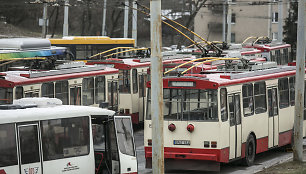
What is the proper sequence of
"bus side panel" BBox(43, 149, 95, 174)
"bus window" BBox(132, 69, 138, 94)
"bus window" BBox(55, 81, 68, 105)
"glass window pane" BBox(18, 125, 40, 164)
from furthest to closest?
"bus window" BBox(132, 69, 138, 94) < "bus window" BBox(55, 81, 68, 105) < "bus side panel" BBox(43, 149, 95, 174) < "glass window pane" BBox(18, 125, 40, 164)

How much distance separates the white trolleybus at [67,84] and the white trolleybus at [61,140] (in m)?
6.56

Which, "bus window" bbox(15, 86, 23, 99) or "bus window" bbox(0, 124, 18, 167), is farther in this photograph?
"bus window" bbox(15, 86, 23, 99)

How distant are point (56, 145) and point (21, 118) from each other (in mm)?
947

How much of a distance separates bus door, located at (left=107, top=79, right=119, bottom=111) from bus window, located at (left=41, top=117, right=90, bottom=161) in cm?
1180

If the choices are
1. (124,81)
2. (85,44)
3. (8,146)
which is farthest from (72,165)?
(85,44)

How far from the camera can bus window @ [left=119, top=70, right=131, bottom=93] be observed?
2703cm

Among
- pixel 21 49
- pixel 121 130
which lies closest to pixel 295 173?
pixel 121 130

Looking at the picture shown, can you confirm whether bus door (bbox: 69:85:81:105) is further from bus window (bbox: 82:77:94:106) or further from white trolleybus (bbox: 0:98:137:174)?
white trolleybus (bbox: 0:98:137:174)

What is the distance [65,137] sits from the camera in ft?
44.0

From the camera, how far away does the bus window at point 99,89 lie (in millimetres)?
24703

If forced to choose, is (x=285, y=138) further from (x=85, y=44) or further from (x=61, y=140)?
(x=85, y=44)

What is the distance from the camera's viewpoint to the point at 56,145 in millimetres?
13172

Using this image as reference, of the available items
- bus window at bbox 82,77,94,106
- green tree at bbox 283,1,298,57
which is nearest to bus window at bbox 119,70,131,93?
bus window at bbox 82,77,94,106

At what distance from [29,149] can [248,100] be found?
8037 millimetres
